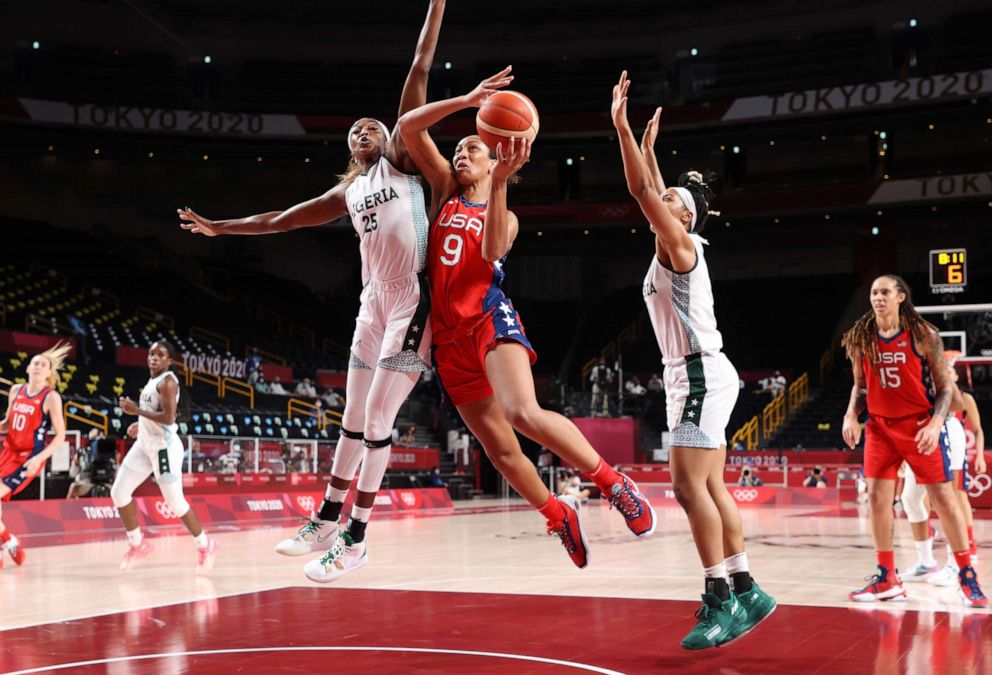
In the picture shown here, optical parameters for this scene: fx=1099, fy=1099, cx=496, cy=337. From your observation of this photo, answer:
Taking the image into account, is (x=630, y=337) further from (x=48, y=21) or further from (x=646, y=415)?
(x=48, y=21)

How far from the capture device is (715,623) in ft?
17.3

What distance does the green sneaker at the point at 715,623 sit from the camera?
5.18 meters

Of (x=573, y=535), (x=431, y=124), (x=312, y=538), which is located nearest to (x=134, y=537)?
(x=312, y=538)

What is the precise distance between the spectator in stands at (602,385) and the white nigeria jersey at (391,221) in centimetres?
2247

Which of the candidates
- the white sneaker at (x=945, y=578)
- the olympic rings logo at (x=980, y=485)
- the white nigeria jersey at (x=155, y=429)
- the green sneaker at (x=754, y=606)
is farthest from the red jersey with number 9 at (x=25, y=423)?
the olympic rings logo at (x=980, y=485)

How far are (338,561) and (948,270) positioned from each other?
11536 millimetres

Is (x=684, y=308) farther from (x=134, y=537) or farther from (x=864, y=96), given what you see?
(x=864, y=96)

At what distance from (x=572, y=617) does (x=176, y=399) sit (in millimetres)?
4501

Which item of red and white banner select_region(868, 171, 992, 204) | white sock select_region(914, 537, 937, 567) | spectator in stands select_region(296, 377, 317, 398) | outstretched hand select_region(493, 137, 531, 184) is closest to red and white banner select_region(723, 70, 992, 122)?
red and white banner select_region(868, 171, 992, 204)

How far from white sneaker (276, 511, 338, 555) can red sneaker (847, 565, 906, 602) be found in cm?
371

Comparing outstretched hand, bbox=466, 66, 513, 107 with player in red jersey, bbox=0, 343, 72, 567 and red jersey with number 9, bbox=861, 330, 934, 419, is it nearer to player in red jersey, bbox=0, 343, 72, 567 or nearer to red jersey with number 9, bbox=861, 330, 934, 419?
red jersey with number 9, bbox=861, 330, 934, 419

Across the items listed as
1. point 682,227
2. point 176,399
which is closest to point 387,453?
point 682,227

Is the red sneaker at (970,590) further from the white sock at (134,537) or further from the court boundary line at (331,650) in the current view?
the white sock at (134,537)

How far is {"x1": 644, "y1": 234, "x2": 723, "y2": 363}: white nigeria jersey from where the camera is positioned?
5.52m
